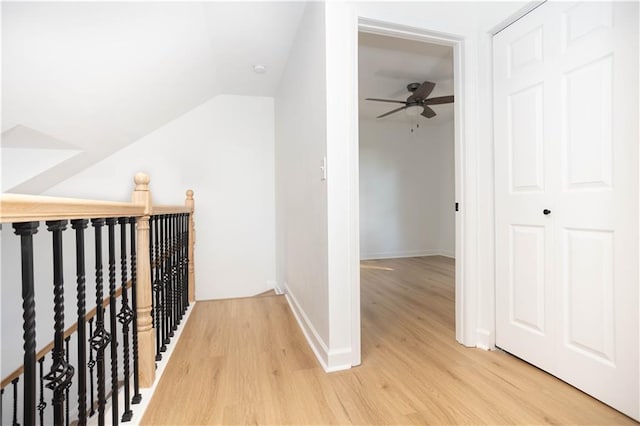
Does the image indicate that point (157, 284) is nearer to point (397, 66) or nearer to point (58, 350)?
point (58, 350)

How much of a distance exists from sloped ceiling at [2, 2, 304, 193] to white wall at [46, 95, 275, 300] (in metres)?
0.26

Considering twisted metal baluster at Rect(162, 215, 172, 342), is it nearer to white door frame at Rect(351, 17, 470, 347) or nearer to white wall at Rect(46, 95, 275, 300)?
white wall at Rect(46, 95, 275, 300)

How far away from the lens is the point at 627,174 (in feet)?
3.94

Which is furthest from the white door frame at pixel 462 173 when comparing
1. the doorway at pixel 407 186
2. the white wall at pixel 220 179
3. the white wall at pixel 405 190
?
the white wall at pixel 405 190

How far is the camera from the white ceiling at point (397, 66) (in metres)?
2.71

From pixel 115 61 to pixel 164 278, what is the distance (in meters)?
1.49

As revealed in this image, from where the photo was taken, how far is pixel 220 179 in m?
3.52

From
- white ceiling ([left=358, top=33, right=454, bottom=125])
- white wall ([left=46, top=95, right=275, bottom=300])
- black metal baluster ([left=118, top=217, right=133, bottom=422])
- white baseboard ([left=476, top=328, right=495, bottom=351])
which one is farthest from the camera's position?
white wall ([left=46, top=95, right=275, bottom=300])

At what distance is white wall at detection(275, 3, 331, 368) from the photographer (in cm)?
173

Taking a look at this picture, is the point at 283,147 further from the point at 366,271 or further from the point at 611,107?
the point at 611,107

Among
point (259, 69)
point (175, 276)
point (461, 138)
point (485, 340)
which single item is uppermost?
point (259, 69)

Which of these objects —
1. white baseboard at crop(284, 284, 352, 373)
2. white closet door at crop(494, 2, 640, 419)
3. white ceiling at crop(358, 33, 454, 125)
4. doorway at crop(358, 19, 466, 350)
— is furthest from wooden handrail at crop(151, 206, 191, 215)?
doorway at crop(358, 19, 466, 350)

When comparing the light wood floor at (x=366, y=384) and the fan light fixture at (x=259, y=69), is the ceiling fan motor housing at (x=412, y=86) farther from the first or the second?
the light wood floor at (x=366, y=384)

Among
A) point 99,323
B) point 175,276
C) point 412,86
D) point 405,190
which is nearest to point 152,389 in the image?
point 99,323
